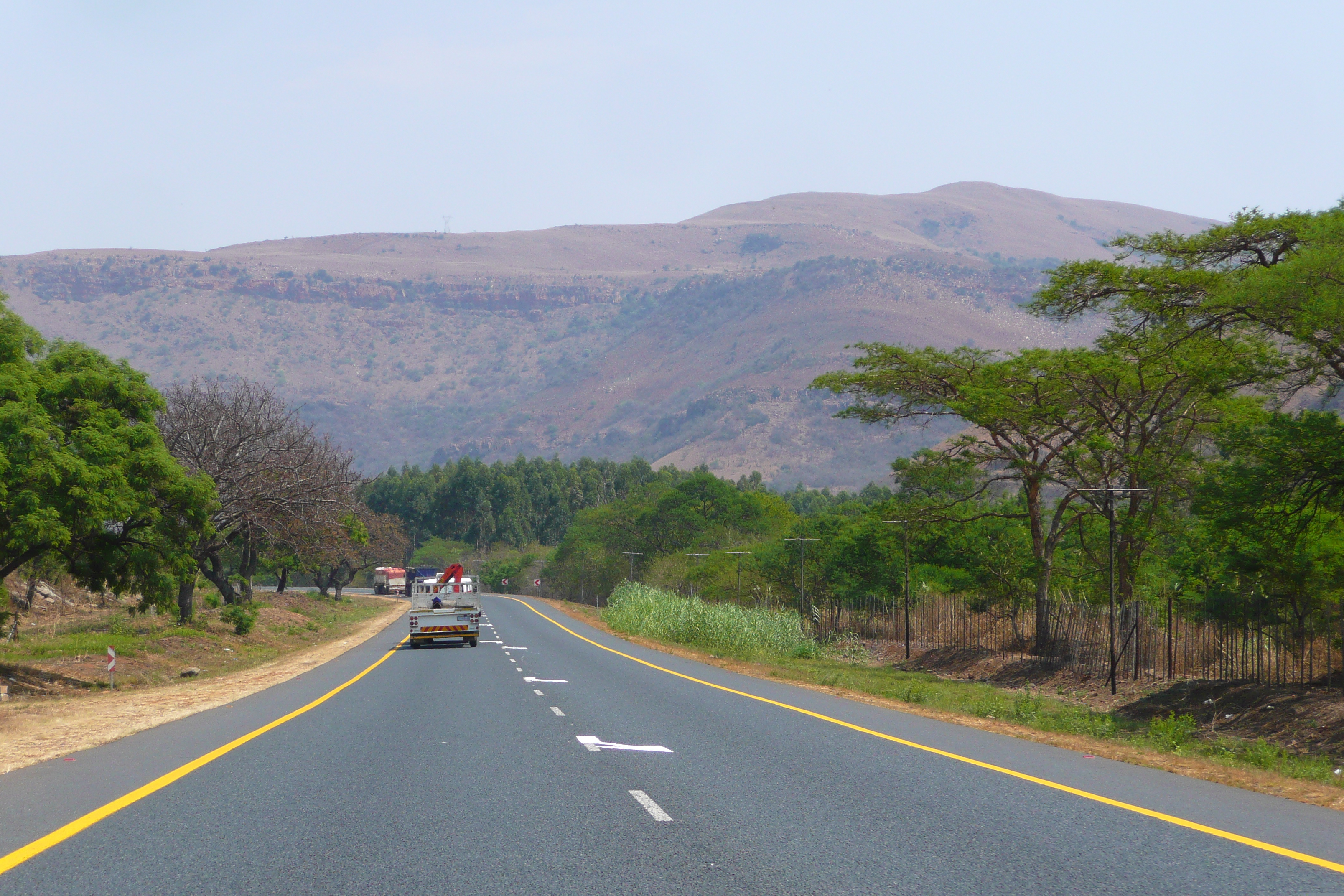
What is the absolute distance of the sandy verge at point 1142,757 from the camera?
37.3 feet

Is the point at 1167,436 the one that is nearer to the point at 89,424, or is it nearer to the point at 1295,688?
the point at 1295,688

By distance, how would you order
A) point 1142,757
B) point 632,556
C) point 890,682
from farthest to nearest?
1. point 632,556
2. point 890,682
3. point 1142,757

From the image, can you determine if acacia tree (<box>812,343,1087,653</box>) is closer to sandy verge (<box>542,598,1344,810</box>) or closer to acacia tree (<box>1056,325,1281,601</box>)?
acacia tree (<box>1056,325,1281,601</box>)

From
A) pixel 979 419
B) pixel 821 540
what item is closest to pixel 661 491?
pixel 821 540

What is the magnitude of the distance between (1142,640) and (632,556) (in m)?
82.2

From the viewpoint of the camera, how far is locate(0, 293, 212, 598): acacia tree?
71.1 ft

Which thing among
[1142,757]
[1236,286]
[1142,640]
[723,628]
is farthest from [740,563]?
[1142,757]

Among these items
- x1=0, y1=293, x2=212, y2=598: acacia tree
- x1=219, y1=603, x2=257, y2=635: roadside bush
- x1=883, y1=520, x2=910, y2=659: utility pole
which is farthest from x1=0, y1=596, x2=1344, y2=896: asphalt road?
x1=219, y1=603, x2=257, y2=635: roadside bush

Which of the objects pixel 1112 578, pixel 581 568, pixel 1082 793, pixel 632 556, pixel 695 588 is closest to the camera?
pixel 1082 793

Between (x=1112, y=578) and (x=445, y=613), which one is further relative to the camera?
(x=445, y=613)

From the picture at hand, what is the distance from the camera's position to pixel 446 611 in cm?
4181

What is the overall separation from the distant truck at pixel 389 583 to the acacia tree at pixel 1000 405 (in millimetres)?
104380

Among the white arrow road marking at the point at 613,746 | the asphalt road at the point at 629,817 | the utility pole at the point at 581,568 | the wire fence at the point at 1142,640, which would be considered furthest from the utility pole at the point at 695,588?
the asphalt road at the point at 629,817

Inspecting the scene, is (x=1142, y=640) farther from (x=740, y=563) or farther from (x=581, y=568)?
(x=581, y=568)
